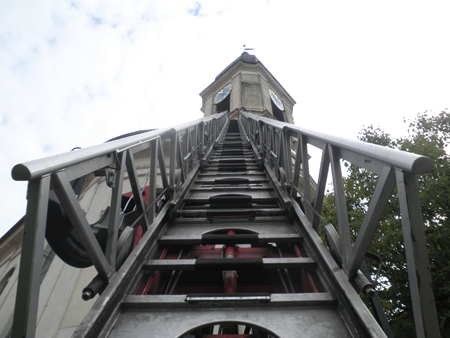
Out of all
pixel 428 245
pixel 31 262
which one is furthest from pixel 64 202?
pixel 428 245

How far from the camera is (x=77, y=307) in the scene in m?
4.30

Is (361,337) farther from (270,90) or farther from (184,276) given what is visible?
(270,90)

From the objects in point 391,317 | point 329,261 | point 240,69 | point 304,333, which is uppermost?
point 240,69

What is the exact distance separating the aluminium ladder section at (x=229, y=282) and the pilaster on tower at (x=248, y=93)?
14879 millimetres

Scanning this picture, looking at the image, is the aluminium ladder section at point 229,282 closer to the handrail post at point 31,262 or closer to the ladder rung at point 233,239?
the ladder rung at point 233,239

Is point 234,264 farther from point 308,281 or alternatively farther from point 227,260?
point 308,281

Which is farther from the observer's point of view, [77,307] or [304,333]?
[77,307]

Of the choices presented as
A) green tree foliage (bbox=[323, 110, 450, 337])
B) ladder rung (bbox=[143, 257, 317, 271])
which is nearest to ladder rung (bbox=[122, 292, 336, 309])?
ladder rung (bbox=[143, 257, 317, 271])

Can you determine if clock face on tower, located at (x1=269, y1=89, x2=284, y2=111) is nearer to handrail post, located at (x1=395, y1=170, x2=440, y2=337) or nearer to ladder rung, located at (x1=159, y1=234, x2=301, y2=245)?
ladder rung, located at (x1=159, y1=234, x2=301, y2=245)

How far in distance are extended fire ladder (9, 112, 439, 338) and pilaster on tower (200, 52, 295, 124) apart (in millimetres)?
15170

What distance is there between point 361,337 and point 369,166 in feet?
3.07

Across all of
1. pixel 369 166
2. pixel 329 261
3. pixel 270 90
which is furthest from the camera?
pixel 270 90

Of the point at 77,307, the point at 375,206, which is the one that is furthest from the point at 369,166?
the point at 77,307

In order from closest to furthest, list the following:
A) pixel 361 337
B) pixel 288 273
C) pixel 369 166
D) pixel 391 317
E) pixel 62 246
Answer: pixel 361 337
pixel 369 166
pixel 62 246
pixel 288 273
pixel 391 317
